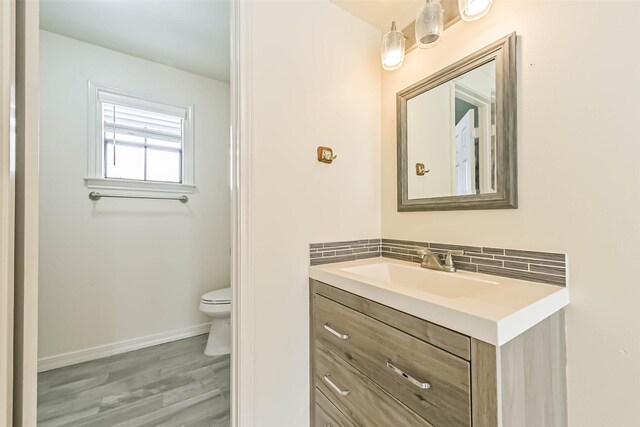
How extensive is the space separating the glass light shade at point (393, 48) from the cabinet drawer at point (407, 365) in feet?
3.84

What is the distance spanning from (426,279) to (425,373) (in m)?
0.48

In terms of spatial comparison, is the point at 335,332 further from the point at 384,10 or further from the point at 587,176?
the point at 384,10

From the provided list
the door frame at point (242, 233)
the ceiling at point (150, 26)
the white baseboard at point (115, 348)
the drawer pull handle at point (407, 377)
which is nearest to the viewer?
the drawer pull handle at point (407, 377)

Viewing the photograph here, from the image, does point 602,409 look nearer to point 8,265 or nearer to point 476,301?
point 476,301

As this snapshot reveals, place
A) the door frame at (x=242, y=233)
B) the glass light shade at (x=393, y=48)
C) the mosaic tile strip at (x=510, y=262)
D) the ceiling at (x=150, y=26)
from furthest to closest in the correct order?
the ceiling at (x=150, y=26) < the glass light shade at (x=393, y=48) < the door frame at (x=242, y=233) < the mosaic tile strip at (x=510, y=262)

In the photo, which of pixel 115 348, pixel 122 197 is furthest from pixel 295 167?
pixel 115 348

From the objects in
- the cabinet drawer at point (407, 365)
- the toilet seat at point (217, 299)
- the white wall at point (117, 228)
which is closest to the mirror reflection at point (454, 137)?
the cabinet drawer at point (407, 365)

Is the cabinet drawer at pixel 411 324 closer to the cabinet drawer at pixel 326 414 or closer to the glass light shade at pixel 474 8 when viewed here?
the cabinet drawer at pixel 326 414

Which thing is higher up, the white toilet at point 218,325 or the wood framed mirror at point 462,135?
the wood framed mirror at point 462,135

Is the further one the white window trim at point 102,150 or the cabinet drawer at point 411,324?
the white window trim at point 102,150

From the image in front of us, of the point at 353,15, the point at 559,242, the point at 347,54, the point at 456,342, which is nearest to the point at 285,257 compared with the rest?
the point at 456,342

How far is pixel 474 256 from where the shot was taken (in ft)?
3.45

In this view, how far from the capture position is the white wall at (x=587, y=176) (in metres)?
0.70

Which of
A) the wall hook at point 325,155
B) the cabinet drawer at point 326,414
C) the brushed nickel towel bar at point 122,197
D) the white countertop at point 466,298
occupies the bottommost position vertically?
the cabinet drawer at point 326,414
